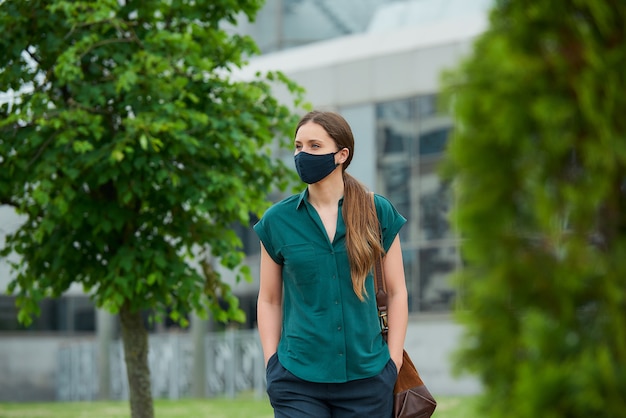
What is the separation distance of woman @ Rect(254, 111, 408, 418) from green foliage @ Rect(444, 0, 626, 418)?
5.38ft

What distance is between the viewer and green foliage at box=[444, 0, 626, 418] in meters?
2.75

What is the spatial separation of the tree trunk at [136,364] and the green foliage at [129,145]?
370mm

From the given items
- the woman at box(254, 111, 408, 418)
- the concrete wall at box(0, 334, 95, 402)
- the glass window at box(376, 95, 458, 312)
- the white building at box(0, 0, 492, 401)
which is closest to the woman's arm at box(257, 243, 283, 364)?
the woman at box(254, 111, 408, 418)

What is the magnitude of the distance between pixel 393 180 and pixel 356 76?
2.53 meters

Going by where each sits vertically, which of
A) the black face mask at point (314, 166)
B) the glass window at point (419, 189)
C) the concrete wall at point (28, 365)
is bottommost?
the concrete wall at point (28, 365)

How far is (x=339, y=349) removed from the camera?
456cm

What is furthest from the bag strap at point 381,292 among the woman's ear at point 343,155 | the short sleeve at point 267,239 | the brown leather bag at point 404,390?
the short sleeve at point 267,239

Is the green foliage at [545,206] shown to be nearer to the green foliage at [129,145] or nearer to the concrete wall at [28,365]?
the green foliage at [129,145]

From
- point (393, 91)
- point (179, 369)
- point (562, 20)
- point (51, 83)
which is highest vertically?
point (393, 91)

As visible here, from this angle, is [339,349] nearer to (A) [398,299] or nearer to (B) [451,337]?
(A) [398,299]

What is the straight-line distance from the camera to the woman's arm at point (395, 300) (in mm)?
4770

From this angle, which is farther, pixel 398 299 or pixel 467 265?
pixel 398 299

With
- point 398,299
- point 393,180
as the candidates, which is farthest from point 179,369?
point 398,299

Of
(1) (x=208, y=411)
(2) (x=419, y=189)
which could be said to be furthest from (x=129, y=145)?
(2) (x=419, y=189)
